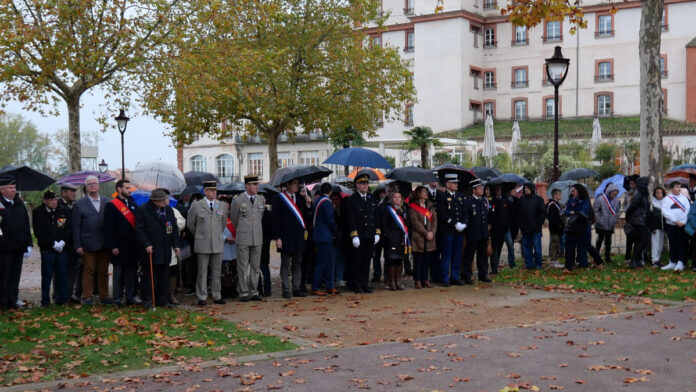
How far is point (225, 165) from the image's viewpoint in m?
82.4

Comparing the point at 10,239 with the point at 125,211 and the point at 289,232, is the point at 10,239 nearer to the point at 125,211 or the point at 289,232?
the point at 125,211

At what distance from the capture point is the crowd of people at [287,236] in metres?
14.0

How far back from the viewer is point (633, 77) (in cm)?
7156

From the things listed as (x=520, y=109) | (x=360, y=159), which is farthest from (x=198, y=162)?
(x=360, y=159)

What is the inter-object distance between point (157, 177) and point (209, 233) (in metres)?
5.00

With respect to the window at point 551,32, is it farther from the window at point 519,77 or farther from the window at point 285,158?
the window at point 285,158

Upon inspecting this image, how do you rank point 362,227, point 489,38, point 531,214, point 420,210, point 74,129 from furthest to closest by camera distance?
point 489,38, point 74,129, point 531,214, point 420,210, point 362,227

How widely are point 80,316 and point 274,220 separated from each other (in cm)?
385

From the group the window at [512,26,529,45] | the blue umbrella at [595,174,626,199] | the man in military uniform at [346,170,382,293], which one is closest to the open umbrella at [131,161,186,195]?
the man in military uniform at [346,170,382,293]

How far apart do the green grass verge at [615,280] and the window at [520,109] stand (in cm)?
5838

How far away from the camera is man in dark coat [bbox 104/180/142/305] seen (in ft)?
46.0

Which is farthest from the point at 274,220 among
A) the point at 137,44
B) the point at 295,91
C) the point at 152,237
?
the point at 295,91

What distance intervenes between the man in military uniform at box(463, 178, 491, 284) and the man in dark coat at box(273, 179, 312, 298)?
136 inches

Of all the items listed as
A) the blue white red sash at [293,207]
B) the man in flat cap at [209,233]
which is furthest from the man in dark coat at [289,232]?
the man in flat cap at [209,233]
